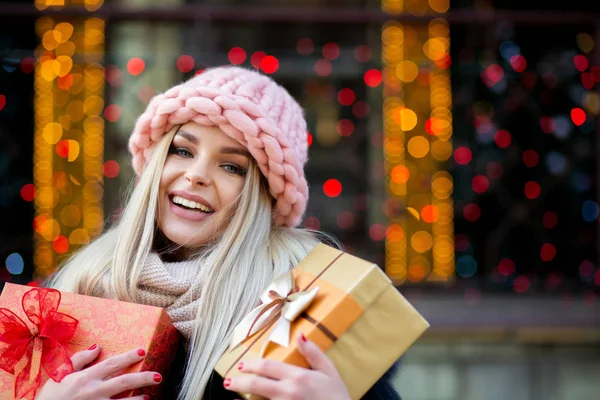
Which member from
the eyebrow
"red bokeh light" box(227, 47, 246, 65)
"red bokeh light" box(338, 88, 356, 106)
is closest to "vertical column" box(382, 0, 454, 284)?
"red bokeh light" box(338, 88, 356, 106)

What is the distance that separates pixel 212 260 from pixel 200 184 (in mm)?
191

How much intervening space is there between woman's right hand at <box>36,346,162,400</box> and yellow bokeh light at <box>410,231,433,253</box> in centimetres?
257

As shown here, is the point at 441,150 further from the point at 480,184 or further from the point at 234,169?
the point at 234,169

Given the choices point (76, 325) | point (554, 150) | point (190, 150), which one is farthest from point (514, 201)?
point (76, 325)

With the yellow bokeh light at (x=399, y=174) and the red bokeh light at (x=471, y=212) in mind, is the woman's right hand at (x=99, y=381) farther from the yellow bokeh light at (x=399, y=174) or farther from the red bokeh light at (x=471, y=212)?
the red bokeh light at (x=471, y=212)

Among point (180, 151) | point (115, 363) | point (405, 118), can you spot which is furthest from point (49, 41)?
point (115, 363)

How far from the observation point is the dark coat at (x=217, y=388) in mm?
1439

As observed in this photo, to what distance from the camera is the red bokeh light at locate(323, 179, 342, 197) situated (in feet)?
12.5

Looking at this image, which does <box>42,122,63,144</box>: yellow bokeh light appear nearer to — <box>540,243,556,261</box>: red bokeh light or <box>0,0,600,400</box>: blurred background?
<box>0,0,600,400</box>: blurred background

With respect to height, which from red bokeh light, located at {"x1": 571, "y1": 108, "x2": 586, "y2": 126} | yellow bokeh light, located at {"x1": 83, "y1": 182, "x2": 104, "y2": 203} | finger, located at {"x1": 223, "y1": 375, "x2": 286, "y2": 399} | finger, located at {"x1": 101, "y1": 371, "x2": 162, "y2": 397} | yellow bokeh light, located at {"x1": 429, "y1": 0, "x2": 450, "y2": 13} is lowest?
finger, located at {"x1": 101, "y1": 371, "x2": 162, "y2": 397}

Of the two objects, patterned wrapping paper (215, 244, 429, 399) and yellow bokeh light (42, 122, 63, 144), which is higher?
yellow bokeh light (42, 122, 63, 144)

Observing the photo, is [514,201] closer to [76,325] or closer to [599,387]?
[599,387]

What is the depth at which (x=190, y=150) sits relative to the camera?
5.40 ft

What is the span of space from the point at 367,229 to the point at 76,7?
1.97 m
